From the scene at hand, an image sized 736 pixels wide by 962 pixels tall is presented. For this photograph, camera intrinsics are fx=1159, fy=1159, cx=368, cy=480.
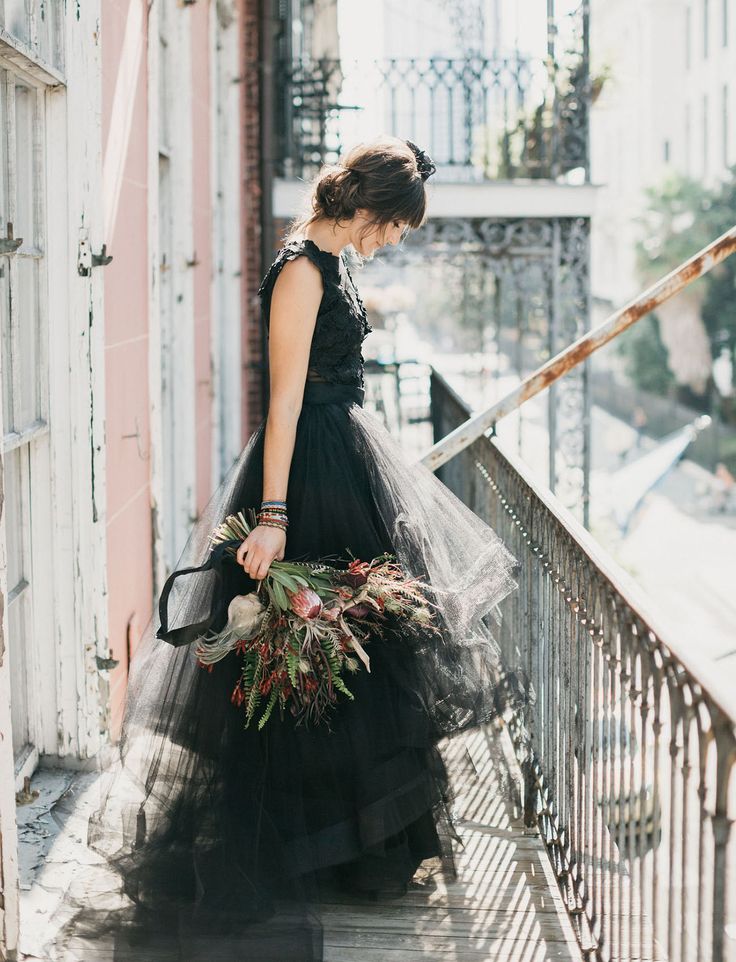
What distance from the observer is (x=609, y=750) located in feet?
7.91

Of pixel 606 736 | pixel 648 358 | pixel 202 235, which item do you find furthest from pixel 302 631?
pixel 648 358

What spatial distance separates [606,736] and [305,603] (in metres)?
0.71

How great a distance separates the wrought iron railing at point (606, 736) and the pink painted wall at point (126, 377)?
1.25 m

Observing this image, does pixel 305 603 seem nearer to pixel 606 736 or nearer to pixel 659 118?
pixel 606 736

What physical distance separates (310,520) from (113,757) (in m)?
1.18

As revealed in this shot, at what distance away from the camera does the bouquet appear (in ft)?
8.57

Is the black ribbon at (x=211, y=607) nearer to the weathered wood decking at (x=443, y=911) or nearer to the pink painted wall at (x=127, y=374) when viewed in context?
the weathered wood decking at (x=443, y=911)

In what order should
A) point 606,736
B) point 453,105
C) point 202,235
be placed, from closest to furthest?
point 606,736, point 202,235, point 453,105

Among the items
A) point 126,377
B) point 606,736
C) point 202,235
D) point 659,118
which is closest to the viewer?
point 606,736

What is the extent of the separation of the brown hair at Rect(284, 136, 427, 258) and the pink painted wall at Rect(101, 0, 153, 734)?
107 cm

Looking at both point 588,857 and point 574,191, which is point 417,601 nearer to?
point 588,857

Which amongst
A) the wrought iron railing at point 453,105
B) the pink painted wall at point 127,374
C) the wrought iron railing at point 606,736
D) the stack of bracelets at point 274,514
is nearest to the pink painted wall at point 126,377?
the pink painted wall at point 127,374

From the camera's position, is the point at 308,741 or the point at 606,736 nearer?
the point at 606,736

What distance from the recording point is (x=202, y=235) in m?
6.18
